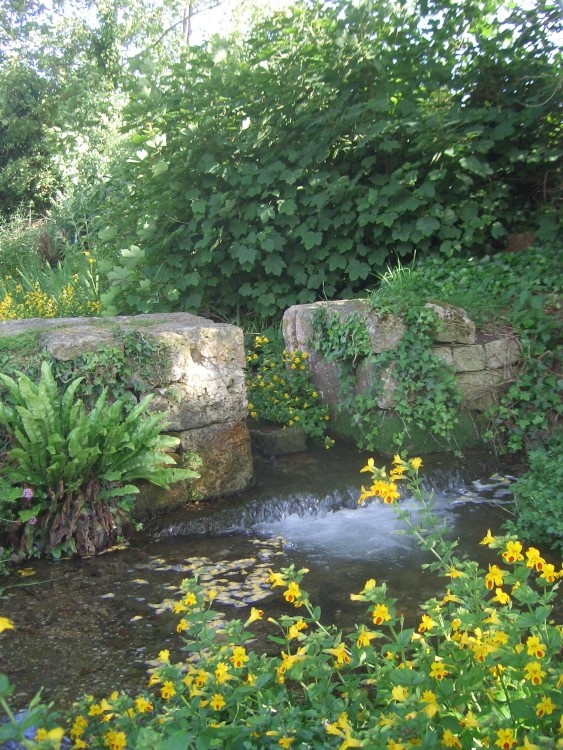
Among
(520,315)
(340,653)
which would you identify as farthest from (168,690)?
(520,315)

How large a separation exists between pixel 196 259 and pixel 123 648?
509 cm

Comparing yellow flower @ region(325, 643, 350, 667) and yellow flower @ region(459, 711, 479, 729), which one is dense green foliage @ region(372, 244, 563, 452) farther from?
yellow flower @ region(459, 711, 479, 729)

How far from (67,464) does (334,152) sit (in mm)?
4631

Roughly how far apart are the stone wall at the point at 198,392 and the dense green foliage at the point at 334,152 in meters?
2.29

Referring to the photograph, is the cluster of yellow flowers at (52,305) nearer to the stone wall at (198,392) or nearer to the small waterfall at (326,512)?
the stone wall at (198,392)

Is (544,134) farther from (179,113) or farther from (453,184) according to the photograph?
(179,113)

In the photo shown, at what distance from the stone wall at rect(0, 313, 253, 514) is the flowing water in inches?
7.0

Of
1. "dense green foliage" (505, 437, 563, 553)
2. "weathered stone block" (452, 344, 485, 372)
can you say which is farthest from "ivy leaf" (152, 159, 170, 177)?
"dense green foliage" (505, 437, 563, 553)

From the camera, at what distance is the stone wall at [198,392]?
524 centimetres

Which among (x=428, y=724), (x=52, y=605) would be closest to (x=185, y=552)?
(x=52, y=605)

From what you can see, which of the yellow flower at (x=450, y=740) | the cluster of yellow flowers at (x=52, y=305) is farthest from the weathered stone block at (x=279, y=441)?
the yellow flower at (x=450, y=740)

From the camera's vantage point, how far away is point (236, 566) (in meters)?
4.35

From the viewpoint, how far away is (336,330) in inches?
253

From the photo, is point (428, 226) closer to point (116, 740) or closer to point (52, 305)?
point (52, 305)
